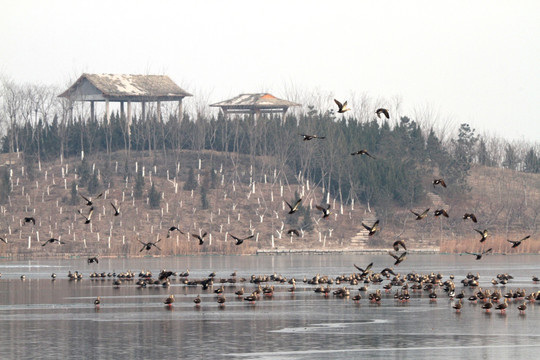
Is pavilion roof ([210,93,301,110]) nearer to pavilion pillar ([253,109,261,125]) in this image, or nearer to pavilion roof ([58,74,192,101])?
pavilion pillar ([253,109,261,125])

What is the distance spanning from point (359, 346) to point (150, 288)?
1111 inches

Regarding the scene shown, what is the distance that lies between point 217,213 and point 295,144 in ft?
58.7

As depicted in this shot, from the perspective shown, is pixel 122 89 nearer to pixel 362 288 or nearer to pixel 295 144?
pixel 295 144

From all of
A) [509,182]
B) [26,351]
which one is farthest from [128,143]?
[26,351]

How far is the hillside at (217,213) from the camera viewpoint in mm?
99438

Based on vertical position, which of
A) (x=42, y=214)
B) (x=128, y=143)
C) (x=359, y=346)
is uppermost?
(x=128, y=143)

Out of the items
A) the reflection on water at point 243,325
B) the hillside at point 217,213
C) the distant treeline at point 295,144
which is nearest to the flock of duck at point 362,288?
the reflection on water at point 243,325

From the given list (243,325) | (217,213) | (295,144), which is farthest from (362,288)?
(295,144)

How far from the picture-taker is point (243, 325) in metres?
40.4

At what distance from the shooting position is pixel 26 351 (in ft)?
109

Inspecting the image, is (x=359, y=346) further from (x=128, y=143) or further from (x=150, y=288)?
(x=128, y=143)

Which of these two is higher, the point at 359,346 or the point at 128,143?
the point at 128,143

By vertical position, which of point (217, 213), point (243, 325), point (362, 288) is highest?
point (217, 213)

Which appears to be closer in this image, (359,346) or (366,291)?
(359,346)
